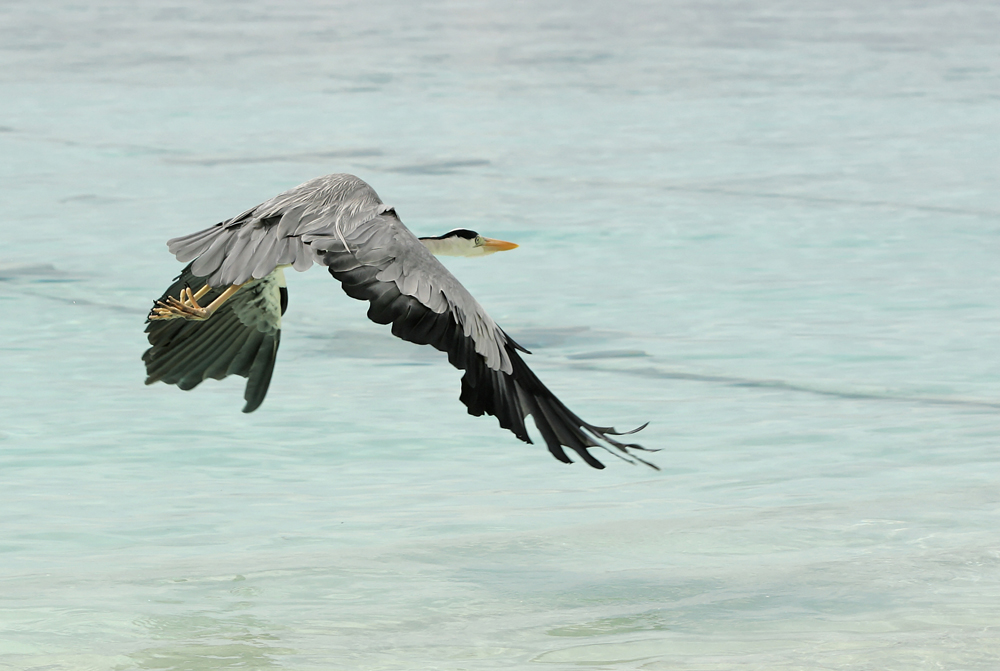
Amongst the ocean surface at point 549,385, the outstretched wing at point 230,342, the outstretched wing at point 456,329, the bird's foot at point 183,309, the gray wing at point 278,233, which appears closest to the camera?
the outstretched wing at point 456,329

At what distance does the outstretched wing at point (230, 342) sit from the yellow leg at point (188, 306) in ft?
0.90

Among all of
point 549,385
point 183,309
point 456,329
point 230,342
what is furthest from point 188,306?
point 549,385

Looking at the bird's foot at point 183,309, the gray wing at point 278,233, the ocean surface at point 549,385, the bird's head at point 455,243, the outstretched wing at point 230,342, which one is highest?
the gray wing at point 278,233

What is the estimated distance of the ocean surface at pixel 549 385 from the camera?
509cm

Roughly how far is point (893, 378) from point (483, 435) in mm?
1882

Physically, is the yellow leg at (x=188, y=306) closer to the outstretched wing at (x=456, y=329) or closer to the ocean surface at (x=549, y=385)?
the ocean surface at (x=549, y=385)

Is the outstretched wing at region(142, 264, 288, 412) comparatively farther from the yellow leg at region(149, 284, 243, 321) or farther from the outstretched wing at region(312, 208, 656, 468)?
the outstretched wing at region(312, 208, 656, 468)

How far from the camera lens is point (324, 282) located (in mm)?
10422

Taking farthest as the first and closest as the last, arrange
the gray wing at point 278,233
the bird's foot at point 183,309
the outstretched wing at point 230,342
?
the outstretched wing at point 230,342 → the bird's foot at point 183,309 → the gray wing at point 278,233

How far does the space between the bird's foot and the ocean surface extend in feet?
2.28

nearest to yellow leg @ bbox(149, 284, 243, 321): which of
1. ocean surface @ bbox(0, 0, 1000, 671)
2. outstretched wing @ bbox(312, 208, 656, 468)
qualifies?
ocean surface @ bbox(0, 0, 1000, 671)

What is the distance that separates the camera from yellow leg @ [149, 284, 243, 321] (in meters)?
5.80

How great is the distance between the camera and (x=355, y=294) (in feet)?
16.4

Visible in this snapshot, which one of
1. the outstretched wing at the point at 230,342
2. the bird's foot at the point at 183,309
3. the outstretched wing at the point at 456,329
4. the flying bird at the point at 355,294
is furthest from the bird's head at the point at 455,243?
the outstretched wing at the point at 456,329
